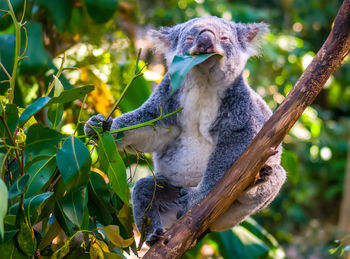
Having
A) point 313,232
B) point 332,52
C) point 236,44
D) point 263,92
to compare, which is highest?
point 332,52

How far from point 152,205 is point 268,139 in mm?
744

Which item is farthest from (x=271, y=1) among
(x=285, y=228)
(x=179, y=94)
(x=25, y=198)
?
(x=25, y=198)

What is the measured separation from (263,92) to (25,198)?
158 inches

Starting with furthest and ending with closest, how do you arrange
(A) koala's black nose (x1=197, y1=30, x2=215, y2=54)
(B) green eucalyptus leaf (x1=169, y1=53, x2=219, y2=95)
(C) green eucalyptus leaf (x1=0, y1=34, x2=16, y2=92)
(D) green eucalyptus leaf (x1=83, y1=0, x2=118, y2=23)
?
(D) green eucalyptus leaf (x1=83, y1=0, x2=118, y2=23)
(C) green eucalyptus leaf (x1=0, y1=34, x2=16, y2=92)
(A) koala's black nose (x1=197, y1=30, x2=215, y2=54)
(B) green eucalyptus leaf (x1=169, y1=53, x2=219, y2=95)

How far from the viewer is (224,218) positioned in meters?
2.35

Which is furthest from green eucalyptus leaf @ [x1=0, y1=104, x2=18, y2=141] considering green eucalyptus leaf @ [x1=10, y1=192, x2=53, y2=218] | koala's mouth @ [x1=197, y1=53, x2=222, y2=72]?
koala's mouth @ [x1=197, y1=53, x2=222, y2=72]

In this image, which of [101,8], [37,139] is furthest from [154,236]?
[101,8]

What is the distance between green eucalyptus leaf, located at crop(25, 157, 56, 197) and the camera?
1.66 meters

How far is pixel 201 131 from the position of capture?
2430 millimetres

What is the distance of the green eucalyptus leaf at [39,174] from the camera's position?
5.45 feet

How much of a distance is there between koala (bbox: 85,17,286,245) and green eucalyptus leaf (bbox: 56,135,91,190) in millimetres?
576

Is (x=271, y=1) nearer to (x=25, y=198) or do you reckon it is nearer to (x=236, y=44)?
(x=236, y=44)

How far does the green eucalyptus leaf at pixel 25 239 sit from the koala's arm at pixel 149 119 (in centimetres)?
83

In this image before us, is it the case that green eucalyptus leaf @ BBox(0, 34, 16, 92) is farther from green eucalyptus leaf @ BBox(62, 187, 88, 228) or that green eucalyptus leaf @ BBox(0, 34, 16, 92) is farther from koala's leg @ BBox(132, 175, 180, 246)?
green eucalyptus leaf @ BBox(62, 187, 88, 228)
